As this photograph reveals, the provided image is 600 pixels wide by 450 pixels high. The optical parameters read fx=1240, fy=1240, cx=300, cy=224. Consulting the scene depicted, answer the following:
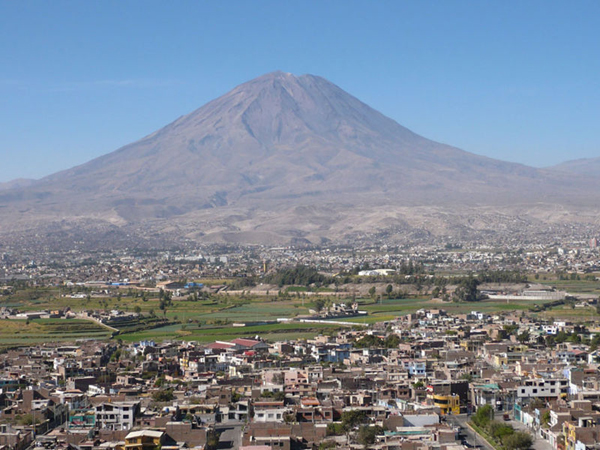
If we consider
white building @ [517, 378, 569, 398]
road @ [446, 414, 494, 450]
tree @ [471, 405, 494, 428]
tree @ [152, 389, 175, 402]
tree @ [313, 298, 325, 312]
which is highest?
tree @ [313, 298, 325, 312]

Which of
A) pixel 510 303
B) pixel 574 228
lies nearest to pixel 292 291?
pixel 510 303

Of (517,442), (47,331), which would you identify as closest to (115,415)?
(517,442)

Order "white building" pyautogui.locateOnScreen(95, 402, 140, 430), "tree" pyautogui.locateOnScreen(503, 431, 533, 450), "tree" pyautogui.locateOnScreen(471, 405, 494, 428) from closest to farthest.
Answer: "tree" pyautogui.locateOnScreen(503, 431, 533, 450), "white building" pyautogui.locateOnScreen(95, 402, 140, 430), "tree" pyautogui.locateOnScreen(471, 405, 494, 428)

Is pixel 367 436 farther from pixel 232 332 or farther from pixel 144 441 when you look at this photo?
pixel 232 332

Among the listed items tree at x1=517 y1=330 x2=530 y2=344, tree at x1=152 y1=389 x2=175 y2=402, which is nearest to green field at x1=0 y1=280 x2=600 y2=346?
tree at x1=517 y1=330 x2=530 y2=344

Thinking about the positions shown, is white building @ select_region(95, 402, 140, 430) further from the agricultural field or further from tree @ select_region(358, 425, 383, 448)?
the agricultural field

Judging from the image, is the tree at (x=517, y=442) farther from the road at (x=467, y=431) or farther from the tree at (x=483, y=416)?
the tree at (x=483, y=416)

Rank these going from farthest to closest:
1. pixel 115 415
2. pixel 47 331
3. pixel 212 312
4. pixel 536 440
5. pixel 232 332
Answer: pixel 212 312
pixel 47 331
pixel 232 332
pixel 115 415
pixel 536 440

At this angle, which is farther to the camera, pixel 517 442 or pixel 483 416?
pixel 483 416
